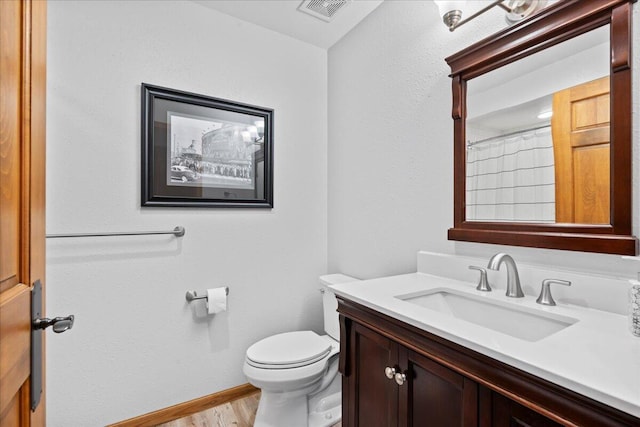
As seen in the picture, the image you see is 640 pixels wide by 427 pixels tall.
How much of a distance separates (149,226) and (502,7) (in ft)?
5.99

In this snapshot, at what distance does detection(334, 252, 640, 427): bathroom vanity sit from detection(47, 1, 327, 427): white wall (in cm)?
95

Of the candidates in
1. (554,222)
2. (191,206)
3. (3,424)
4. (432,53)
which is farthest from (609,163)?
(191,206)

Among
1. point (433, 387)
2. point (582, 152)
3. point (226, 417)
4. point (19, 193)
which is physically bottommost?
point (226, 417)

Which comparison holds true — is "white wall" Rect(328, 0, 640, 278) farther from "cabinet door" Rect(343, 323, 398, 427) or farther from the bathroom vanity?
"cabinet door" Rect(343, 323, 398, 427)

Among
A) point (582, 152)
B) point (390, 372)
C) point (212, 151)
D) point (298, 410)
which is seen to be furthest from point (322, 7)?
point (298, 410)

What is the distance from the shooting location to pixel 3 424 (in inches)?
20.7

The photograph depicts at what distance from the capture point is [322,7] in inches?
71.8

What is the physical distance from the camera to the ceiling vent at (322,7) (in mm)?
1780

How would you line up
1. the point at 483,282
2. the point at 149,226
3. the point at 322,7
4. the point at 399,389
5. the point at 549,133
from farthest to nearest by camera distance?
the point at 322,7
the point at 149,226
the point at 483,282
the point at 549,133
the point at 399,389

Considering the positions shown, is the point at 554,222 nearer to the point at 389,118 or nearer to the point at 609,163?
the point at 609,163

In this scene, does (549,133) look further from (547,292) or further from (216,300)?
(216,300)

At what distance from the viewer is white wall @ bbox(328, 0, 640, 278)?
1.42 meters

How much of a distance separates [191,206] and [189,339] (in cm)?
75

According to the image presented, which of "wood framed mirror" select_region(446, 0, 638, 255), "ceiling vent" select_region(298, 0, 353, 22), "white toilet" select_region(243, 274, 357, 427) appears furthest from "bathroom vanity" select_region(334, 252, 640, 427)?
"ceiling vent" select_region(298, 0, 353, 22)
